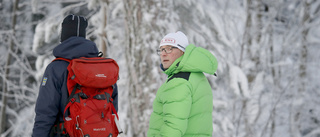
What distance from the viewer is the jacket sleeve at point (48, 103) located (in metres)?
2.30

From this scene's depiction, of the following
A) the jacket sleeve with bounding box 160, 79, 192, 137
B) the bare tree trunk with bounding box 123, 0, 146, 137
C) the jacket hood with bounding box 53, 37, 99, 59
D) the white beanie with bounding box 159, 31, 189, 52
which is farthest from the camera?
the bare tree trunk with bounding box 123, 0, 146, 137

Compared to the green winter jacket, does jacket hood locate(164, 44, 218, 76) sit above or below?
above

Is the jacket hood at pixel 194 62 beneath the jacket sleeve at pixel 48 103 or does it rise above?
above

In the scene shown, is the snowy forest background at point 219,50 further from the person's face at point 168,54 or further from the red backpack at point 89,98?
the red backpack at point 89,98

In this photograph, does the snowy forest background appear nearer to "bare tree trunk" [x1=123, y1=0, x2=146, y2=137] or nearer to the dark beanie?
"bare tree trunk" [x1=123, y1=0, x2=146, y2=137]

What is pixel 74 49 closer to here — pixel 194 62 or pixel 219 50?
pixel 194 62

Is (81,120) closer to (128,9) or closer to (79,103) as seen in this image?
(79,103)

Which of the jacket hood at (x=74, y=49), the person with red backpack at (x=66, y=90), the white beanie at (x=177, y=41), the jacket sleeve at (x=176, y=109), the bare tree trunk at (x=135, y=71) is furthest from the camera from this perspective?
the bare tree trunk at (x=135, y=71)

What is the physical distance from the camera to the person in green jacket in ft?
7.38

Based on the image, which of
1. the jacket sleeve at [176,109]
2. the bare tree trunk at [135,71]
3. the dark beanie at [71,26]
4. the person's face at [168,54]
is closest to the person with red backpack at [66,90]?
the dark beanie at [71,26]

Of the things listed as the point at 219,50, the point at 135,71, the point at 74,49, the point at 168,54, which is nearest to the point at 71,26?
the point at 74,49

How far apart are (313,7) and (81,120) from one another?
9.08m

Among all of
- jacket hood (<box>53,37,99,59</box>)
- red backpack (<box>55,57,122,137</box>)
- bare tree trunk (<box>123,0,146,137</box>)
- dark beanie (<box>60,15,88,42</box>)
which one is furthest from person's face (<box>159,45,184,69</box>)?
bare tree trunk (<box>123,0,146,137</box>)

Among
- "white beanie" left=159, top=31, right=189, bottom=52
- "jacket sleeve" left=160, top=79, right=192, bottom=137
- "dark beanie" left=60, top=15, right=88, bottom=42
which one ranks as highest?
"dark beanie" left=60, top=15, right=88, bottom=42
